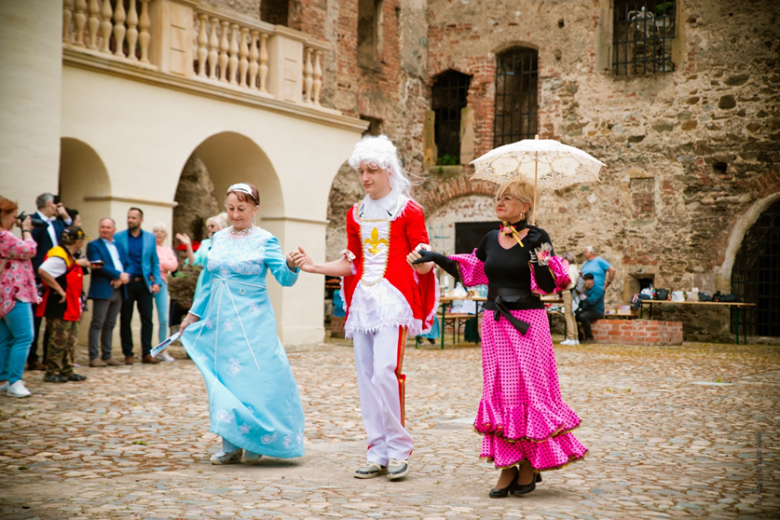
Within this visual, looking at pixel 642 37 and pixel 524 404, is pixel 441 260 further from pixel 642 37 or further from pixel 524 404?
pixel 642 37

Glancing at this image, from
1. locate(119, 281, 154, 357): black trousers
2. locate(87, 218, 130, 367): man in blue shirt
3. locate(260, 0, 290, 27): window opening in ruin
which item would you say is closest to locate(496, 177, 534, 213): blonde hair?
locate(87, 218, 130, 367): man in blue shirt

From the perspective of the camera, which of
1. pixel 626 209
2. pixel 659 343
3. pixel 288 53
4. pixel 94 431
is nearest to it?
pixel 94 431

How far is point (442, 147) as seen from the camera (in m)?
20.8

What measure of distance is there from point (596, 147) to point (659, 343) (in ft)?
17.6

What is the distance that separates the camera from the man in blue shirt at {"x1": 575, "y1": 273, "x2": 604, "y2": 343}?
15.3m

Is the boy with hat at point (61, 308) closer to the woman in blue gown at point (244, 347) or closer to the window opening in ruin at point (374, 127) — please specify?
the woman in blue gown at point (244, 347)

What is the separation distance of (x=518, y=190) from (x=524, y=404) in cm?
118

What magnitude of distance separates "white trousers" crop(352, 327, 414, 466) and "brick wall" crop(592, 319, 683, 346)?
37.3 feet

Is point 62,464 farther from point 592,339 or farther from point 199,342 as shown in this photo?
point 592,339

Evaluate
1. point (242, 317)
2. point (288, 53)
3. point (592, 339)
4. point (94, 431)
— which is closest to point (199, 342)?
point (242, 317)

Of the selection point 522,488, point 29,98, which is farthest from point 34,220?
point 522,488

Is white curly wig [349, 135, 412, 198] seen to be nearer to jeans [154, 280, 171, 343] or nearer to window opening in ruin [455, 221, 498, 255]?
jeans [154, 280, 171, 343]

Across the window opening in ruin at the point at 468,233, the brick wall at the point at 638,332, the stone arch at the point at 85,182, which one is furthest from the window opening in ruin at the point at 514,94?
the stone arch at the point at 85,182

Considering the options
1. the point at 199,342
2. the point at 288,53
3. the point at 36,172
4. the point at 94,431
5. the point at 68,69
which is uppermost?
the point at 288,53
